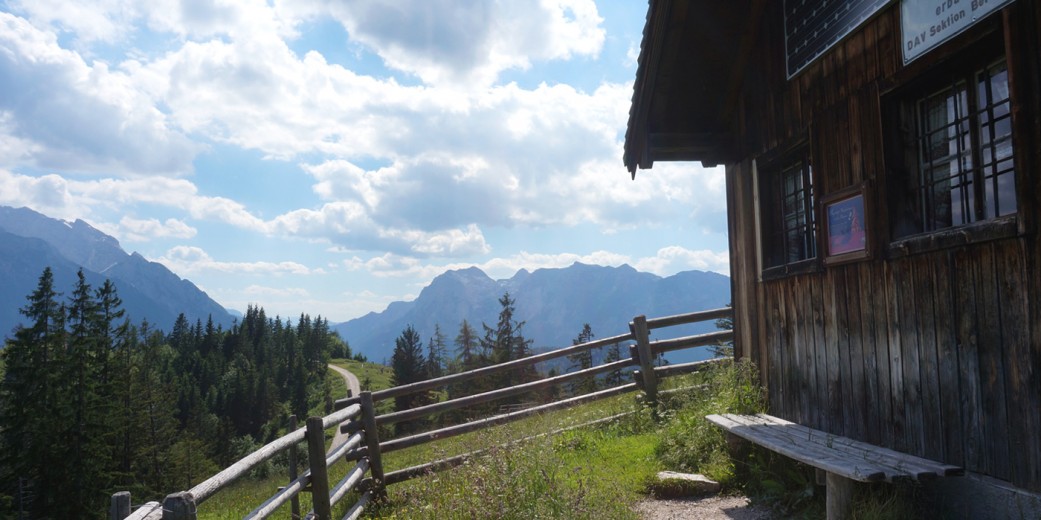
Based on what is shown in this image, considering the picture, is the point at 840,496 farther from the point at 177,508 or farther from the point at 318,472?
the point at 318,472

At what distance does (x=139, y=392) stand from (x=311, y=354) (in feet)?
278

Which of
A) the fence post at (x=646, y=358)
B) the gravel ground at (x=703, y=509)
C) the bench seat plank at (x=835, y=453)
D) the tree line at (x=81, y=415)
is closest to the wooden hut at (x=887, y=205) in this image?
the bench seat plank at (x=835, y=453)

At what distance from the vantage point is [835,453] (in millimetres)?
5066

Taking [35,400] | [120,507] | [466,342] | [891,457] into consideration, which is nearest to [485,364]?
[466,342]

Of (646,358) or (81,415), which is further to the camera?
(81,415)

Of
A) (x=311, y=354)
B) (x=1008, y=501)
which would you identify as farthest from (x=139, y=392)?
(x=311, y=354)

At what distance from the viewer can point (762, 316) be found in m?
7.38

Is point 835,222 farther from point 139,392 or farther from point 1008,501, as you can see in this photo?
point 139,392

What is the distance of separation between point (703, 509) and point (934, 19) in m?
4.42

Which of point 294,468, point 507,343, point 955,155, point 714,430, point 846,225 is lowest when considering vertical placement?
point 507,343

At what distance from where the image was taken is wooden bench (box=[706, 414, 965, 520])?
431 cm

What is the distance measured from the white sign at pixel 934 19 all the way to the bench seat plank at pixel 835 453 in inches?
104

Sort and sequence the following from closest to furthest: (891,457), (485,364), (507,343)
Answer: (891,457) → (485,364) → (507,343)

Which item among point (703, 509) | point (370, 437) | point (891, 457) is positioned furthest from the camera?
point (370, 437)
